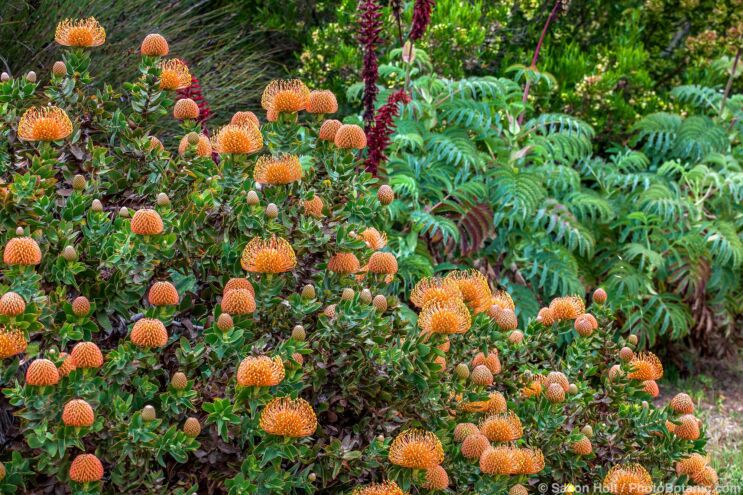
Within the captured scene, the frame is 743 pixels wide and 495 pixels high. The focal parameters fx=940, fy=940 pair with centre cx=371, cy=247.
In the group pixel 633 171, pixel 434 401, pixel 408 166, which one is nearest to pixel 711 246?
pixel 633 171

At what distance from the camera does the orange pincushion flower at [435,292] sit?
238 centimetres

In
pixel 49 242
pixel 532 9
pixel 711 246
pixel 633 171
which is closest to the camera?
pixel 49 242

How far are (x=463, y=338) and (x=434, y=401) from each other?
9.8 inches

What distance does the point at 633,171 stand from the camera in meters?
5.54

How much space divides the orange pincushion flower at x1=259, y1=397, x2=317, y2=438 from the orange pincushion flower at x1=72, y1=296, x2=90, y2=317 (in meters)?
0.47

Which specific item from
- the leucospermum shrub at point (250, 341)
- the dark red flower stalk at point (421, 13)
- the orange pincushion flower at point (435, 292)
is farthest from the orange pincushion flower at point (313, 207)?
the dark red flower stalk at point (421, 13)

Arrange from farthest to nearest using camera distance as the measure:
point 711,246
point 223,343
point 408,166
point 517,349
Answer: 1. point 711,246
2. point 408,166
3. point 517,349
4. point 223,343

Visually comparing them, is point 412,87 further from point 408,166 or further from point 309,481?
point 309,481

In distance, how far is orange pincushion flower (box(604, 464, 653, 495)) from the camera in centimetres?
229

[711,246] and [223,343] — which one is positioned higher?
[223,343]

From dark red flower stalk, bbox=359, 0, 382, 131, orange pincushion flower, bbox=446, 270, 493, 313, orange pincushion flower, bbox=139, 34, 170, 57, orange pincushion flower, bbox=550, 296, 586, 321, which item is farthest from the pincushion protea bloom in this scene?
dark red flower stalk, bbox=359, 0, 382, 131

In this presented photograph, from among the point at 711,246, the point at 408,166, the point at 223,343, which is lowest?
the point at 711,246

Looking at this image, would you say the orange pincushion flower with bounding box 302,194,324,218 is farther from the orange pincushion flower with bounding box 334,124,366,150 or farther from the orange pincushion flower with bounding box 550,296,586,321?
the orange pincushion flower with bounding box 550,296,586,321

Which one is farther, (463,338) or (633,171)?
(633,171)
